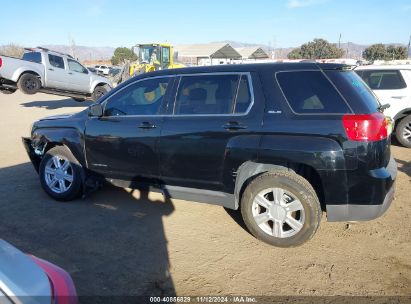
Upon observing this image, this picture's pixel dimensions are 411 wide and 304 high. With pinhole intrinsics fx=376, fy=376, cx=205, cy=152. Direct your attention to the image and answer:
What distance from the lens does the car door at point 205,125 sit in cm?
398

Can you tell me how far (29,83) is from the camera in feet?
43.9

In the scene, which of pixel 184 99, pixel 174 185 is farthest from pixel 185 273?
pixel 184 99

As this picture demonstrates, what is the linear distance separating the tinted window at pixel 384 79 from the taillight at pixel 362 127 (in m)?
5.58

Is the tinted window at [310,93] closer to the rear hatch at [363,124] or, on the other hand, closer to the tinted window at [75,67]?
the rear hatch at [363,124]

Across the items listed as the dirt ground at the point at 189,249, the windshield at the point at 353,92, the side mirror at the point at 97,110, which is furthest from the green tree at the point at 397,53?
the side mirror at the point at 97,110

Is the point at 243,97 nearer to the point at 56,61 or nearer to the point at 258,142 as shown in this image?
the point at 258,142

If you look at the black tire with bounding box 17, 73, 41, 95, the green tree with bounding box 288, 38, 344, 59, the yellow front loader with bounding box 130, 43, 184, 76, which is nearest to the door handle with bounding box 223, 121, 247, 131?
the black tire with bounding box 17, 73, 41, 95

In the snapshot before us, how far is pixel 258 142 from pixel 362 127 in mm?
987

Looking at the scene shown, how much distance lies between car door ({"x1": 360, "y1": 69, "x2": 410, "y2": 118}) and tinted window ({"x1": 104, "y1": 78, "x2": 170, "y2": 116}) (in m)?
5.68

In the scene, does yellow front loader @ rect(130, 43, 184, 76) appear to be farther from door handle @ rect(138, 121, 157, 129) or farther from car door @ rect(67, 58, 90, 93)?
door handle @ rect(138, 121, 157, 129)

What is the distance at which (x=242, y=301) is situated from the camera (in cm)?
307

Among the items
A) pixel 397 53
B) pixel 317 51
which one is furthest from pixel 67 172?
pixel 317 51

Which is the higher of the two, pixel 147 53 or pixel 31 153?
pixel 147 53

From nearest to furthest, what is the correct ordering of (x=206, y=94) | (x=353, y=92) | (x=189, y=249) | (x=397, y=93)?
1. (x=353, y=92)
2. (x=189, y=249)
3. (x=206, y=94)
4. (x=397, y=93)
